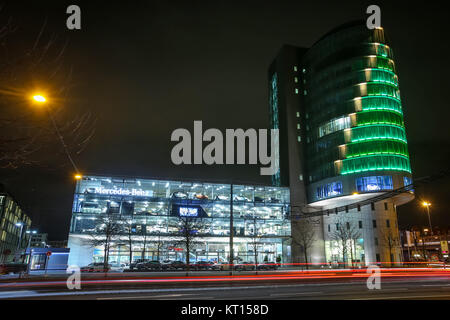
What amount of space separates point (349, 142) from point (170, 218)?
4371 cm

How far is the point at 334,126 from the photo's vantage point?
74.8 metres

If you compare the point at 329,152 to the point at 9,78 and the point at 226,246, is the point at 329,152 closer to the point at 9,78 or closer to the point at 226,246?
the point at 226,246

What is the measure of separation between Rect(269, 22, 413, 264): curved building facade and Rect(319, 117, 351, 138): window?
0.81ft

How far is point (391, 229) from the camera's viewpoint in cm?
6644

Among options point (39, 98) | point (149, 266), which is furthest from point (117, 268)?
point (39, 98)

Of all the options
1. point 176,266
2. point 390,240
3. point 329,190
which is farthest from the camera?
point 329,190

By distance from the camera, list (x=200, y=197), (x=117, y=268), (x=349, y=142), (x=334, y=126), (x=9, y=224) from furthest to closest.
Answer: (x=9, y=224), (x=334, y=126), (x=349, y=142), (x=200, y=197), (x=117, y=268)

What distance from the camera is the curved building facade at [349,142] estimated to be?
66312 mm

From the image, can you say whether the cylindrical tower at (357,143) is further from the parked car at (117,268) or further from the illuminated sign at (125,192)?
the parked car at (117,268)

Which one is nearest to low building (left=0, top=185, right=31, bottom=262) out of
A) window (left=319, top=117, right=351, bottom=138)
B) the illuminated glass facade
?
the illuminated glass facade

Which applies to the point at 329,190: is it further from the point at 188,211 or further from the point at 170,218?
the point at 170,218

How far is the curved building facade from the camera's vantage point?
218 feet
